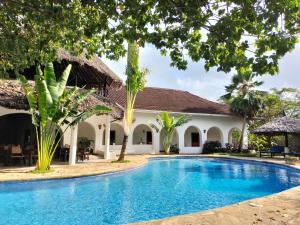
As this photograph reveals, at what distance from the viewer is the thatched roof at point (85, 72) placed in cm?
1564

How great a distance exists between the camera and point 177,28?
198 inches

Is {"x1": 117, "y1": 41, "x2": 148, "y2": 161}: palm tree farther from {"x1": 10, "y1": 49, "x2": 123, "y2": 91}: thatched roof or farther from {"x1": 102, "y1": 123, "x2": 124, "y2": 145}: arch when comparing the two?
{"x1": 102, "y1": 123, "x2": 124, "y2": 145}: arch

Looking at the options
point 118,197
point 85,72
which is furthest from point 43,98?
point 85,72

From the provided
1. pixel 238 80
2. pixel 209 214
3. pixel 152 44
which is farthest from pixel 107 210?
pixel 238 80

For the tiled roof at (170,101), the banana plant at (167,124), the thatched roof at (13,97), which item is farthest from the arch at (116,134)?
the thatched roof at (13,97)

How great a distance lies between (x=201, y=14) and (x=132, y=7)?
1.22m

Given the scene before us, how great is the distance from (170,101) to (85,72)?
554 inches

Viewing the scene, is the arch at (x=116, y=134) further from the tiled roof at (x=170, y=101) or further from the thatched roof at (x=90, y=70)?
the thatched roof at (x=90, y=70)

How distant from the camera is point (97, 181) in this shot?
11.1 m

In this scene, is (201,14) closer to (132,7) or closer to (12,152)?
(132,7)

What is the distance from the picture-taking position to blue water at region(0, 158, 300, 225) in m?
6.81

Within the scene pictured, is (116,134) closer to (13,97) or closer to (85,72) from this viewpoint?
(85,72)

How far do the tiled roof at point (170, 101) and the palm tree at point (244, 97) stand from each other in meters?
1.86

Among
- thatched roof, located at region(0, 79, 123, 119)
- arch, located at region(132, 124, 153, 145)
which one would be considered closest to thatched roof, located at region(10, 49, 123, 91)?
thatched roof, located at region(0, 79, 123, 119)
